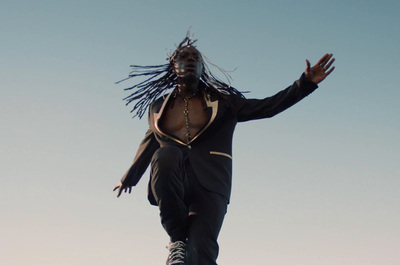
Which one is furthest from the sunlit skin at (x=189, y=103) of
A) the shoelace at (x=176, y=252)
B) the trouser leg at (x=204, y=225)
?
the shoelace at (x=176, y=252)

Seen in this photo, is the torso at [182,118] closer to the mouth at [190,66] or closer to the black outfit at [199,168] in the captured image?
the black outfit at [199,168]

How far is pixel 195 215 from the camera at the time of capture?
596 cm

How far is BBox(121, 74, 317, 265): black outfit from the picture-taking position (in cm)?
560

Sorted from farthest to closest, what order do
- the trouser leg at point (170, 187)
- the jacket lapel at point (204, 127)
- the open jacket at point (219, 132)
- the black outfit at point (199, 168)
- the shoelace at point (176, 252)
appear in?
1. the jacket lapel at point (204, 127)
2. the open jacket at point (219, 132)
3. the shoelace at point (176, 252)
4. the black outfit at point (199, 168)
5. the trouser leg at point (170, 187)

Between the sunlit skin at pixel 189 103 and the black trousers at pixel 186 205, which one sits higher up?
the sunlit skin at pixel 189 103

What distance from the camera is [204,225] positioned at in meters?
5.89

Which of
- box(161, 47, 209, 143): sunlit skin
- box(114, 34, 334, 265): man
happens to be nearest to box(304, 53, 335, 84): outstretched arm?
box(114, 34, 334, 265): man

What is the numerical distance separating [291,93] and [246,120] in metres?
0.60

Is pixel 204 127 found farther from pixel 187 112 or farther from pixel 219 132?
pixel 187 112

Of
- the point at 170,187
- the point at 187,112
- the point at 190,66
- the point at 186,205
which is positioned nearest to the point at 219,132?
the point at 187,112

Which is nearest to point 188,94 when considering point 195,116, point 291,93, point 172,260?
point 195,116

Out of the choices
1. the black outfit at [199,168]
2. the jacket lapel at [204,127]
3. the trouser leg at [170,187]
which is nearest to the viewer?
the trouser leg at [170,187]

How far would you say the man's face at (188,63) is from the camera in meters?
6.58

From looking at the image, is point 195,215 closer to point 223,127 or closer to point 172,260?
point 172,260
